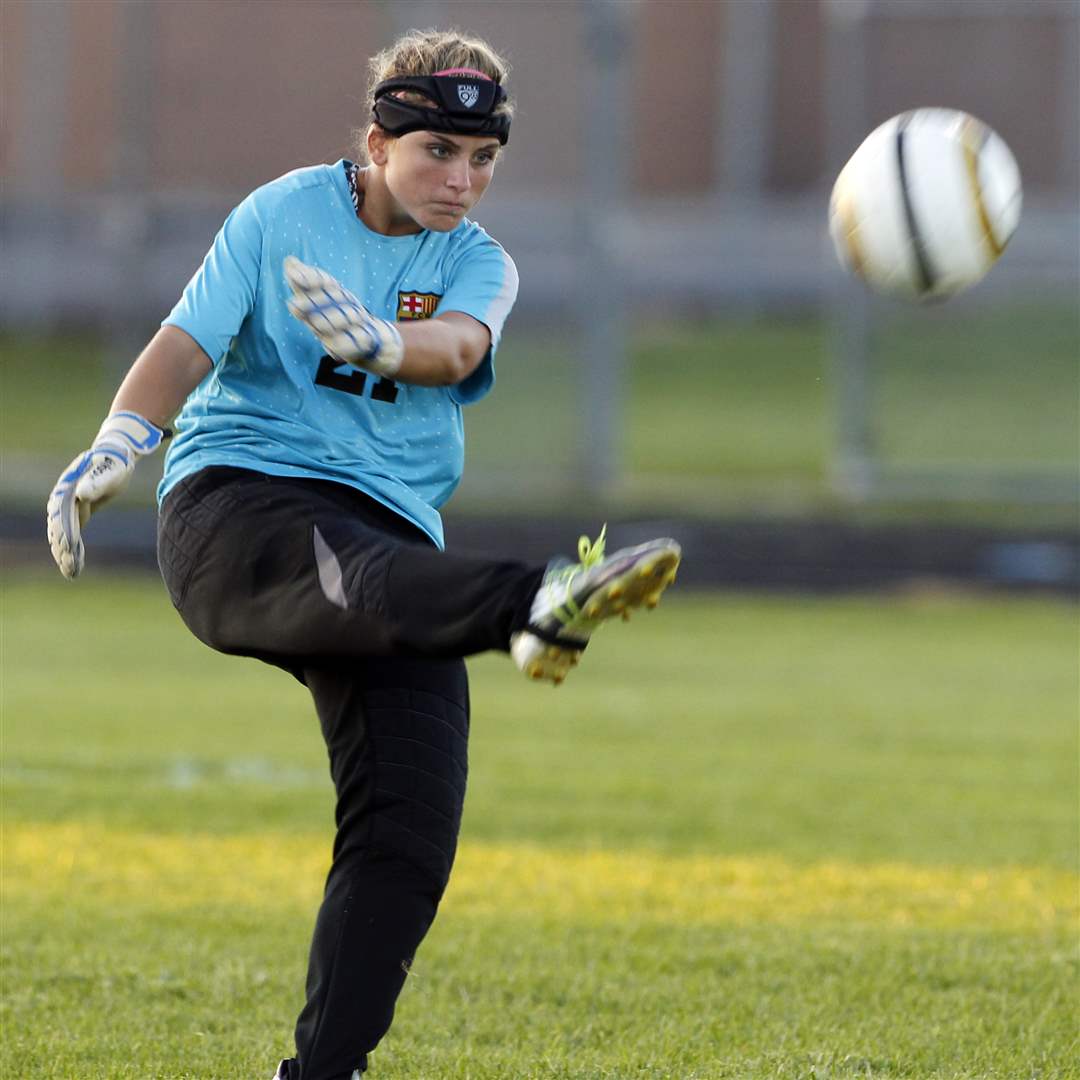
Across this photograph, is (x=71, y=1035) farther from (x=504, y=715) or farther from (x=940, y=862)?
(x=504, y=715)

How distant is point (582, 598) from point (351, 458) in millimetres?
913

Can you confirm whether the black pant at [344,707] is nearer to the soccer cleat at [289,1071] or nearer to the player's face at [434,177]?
the soccer cleat at [289,1071]

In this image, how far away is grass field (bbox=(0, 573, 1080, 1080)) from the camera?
15.7ft

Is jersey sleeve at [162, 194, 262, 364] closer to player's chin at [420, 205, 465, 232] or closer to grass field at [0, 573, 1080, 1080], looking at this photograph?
player's chin at [420, 205, 465, 232]

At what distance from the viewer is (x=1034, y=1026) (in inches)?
192

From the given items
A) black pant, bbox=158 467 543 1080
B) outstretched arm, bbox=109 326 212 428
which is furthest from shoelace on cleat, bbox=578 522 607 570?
outstretched arm, bbox=109 326 212 428

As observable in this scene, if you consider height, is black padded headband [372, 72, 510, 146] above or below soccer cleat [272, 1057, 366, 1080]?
above

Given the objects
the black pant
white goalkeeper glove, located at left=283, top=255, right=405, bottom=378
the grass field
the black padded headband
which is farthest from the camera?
the grass field

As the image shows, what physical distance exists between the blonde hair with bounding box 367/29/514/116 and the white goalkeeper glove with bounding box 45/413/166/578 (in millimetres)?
907

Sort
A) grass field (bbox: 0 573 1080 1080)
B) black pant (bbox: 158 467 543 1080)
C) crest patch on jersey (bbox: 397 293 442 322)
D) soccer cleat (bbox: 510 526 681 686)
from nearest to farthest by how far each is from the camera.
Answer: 1. soccer cleat (bbox: 510 526 681 686)
2. black pant (bbox: 158 467 543 1080)
3. crest patch on jersey (bbox: 397 293 442 322)
4. grass field (bbox: 0 573 1080 1080)

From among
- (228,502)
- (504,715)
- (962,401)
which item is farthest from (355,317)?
(962,401)

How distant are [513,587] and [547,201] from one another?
1655 cm

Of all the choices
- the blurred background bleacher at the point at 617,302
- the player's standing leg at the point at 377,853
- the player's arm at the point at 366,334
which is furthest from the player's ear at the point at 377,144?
the blurred background bleacher at the point at 617,302

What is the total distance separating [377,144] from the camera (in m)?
4.14
